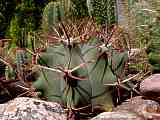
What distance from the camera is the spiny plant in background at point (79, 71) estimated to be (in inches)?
186

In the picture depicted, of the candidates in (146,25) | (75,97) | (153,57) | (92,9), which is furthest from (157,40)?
(92,9)

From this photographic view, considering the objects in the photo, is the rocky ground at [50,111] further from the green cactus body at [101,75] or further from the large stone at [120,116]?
the green cactus body at [101,75]

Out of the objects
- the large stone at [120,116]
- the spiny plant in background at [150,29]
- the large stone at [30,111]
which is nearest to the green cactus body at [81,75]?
the large stone at [30,111]

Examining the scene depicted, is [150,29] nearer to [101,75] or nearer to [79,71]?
[101,75]

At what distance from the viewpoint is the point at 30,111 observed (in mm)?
4129

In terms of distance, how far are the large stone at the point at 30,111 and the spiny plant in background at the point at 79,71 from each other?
1.47 ft

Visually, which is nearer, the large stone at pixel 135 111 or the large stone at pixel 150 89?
the large stone at pixel 135 111

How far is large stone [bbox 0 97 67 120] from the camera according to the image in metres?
4.11

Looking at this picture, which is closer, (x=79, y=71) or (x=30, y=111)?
(x=30, y=111)

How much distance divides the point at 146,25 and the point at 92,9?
4.06m

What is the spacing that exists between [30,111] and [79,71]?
0.77 meters

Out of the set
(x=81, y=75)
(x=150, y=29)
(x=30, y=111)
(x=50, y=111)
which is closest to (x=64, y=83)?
(x=81, y=75)

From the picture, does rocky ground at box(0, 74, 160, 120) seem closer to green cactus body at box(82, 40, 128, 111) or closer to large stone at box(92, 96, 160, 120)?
large stone at box(92, 96, 160, 120)

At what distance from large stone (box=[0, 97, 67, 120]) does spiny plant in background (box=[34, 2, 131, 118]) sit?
0.45 m
